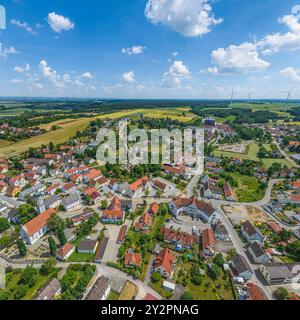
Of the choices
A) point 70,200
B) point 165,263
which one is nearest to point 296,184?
point 165,263

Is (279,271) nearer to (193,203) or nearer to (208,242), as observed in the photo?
(208,242)

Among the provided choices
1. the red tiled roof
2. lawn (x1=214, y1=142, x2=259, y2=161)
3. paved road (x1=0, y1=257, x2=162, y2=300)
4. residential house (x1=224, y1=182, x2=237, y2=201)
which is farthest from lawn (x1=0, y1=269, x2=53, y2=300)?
lawn (x1=214, y1=142, x2=259, y2=161)

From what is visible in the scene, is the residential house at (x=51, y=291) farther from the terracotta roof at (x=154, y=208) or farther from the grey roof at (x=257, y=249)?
the grey roof at (x=257, y=249)

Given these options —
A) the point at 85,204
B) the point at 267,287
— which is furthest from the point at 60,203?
the point at 267,287

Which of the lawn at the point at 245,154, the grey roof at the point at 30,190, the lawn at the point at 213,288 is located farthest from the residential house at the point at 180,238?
the lawn at the point at 245,154

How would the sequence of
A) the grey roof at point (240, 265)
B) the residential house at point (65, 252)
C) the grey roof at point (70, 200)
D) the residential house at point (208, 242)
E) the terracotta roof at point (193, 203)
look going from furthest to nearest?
the grey roof at point (70, 200) < the terracotta roof at point (193, 203) < the residential house at point (208, 242) < the residential house at point (65, 252) < the grey roof at point (240, 265)

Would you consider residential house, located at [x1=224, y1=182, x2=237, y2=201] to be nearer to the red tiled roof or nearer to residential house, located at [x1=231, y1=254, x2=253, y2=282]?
residential house, located at [x1=231, y1=254, x2=253, y2=282]
